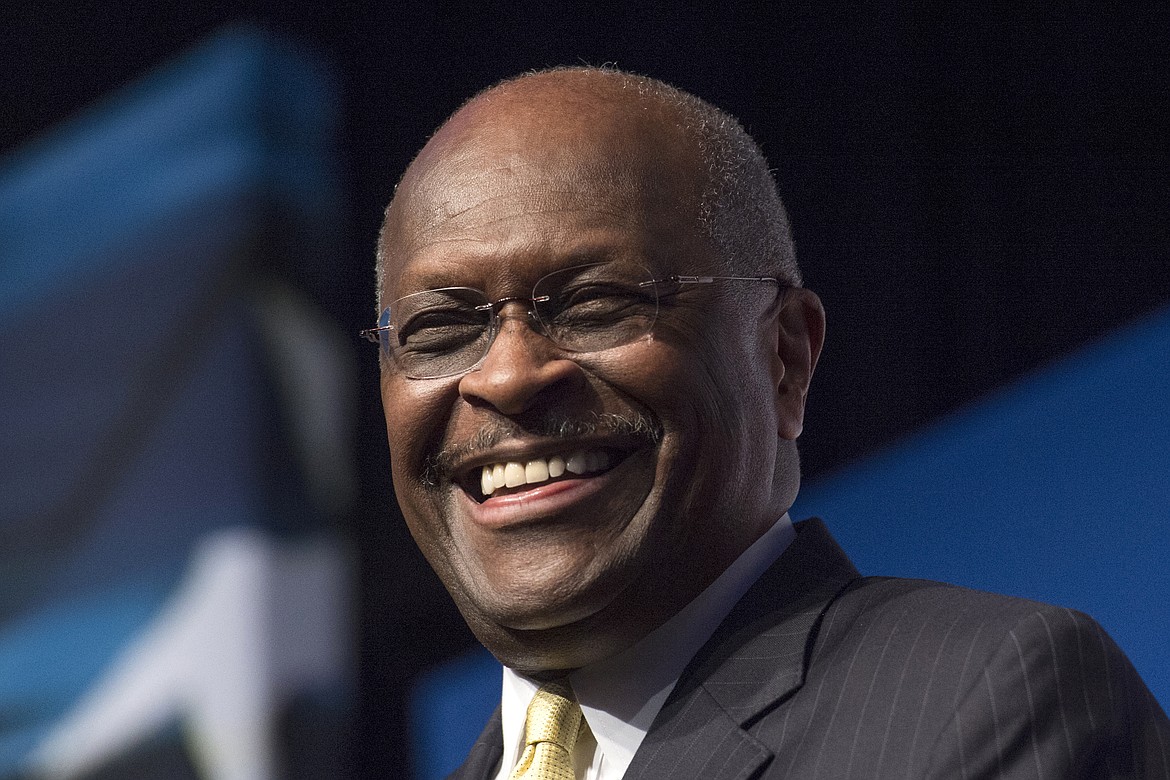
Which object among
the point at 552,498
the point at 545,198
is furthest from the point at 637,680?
the point at 545,198

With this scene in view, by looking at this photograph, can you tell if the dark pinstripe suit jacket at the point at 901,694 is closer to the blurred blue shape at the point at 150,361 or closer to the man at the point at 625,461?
the man at the point at 625,461

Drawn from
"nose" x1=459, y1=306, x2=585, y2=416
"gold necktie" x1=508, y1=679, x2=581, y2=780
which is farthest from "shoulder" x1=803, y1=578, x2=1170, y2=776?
"nose" x1=459, y1=306, x2=585, y2=416

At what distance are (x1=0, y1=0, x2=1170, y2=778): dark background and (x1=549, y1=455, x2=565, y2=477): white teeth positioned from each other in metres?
1.32

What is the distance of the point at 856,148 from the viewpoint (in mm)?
2693

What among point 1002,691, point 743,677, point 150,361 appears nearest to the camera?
point 1002,691

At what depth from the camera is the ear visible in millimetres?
1621

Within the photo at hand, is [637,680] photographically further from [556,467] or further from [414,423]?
[414,423]

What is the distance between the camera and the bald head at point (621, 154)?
153 cm

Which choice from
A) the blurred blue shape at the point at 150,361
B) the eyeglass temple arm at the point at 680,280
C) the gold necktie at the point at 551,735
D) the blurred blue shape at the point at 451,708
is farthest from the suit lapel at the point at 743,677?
the blurred blue shape at the point at 150,361

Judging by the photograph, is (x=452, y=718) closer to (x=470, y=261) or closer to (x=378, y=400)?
(x=378, y=400)

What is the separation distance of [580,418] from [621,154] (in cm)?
33

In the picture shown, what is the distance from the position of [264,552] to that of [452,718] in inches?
22.5

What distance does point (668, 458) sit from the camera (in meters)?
1.44

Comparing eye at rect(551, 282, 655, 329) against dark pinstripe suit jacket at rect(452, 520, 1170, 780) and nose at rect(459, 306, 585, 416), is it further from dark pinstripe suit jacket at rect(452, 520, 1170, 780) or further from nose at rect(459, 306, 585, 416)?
dark pinstripe suit jacket at rect(452, 520, 1170, 780)
